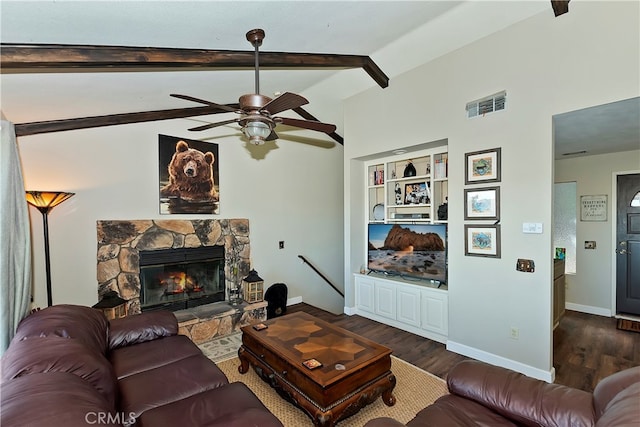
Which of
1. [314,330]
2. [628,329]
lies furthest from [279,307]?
[628,329]

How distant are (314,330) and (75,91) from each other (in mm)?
3138

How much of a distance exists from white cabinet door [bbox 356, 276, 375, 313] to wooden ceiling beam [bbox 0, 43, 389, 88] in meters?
3.09

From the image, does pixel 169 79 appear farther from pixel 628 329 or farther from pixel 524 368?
pixel 628 329

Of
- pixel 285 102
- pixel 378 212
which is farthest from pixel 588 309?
pixel 285 102

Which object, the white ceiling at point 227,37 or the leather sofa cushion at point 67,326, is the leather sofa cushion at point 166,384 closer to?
the leather sofa cushion at point 67,326

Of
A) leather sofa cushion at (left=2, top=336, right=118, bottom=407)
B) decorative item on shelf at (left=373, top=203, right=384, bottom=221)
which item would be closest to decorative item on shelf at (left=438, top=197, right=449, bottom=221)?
decorative item on shelf at (left=373, top=203, right=384, bottom=221)

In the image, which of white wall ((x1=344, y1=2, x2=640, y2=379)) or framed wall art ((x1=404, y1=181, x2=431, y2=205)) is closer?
white wall ((x1=344, y1=2, x2=640, y2=379))

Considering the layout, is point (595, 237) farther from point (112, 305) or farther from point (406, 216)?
point (112, 305)

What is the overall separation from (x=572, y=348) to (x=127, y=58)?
541 centimetres

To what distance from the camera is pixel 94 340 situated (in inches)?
82.4

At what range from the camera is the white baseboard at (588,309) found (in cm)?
451

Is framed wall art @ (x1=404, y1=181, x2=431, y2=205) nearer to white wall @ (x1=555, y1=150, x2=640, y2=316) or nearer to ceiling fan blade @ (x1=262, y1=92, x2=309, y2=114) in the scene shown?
ceiling fan blade @ (x1=262, y1=92, x2=309, y2=114)

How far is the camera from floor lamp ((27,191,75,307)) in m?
2.94

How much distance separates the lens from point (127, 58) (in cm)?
227
